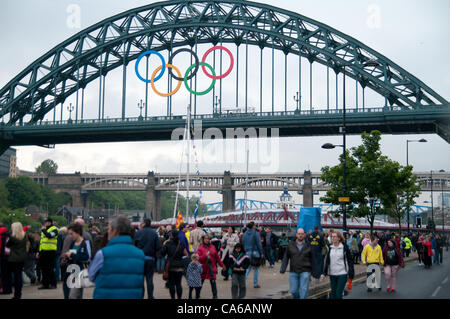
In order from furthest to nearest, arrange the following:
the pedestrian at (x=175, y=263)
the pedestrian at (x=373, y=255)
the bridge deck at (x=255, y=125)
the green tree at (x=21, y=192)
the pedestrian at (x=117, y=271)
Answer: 1. the green tree at (x=21, y=192)
2. the bridge deck at (x=255, y=125)
3. the pedestrian at (x=373, y=255)
4. the pedestrian at (x=175, y=263)
5. the pedestrian at (x=117, y=271)

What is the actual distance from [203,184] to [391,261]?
12814cm

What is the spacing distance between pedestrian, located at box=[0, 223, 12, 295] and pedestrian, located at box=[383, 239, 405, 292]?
11876mm

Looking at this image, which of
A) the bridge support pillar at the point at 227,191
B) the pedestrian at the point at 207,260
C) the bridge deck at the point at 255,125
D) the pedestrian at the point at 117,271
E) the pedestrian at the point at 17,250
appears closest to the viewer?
the pedestrian at the point at 117,271

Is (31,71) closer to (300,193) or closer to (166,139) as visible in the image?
(166,139)

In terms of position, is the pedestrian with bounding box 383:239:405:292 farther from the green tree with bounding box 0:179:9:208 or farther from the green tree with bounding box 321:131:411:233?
the green tree with bounding box 0:179:9:208

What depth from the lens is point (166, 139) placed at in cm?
8688

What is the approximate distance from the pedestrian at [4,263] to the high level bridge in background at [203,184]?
356 feet

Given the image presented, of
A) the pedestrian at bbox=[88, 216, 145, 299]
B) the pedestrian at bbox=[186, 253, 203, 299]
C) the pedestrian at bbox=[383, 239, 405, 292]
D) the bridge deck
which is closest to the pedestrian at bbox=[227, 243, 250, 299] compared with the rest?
the pedestrian at bbox=[186, 253, 203, 299]

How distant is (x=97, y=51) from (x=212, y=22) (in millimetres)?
16759

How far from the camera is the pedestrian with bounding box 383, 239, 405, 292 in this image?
19.3 m

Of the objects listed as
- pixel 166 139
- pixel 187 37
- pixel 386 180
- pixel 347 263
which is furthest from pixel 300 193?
pixel 347 263

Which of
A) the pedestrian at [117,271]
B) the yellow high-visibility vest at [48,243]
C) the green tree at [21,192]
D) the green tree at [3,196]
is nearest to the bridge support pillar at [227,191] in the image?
the green tree at [21,192]

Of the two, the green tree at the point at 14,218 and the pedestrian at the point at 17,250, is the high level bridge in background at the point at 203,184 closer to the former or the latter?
the green tree at the point at 14,218

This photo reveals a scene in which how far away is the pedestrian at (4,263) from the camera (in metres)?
15.5
